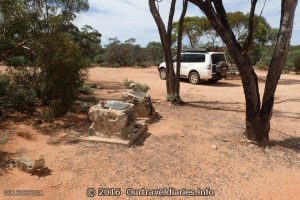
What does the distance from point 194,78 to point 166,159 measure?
1327 cm

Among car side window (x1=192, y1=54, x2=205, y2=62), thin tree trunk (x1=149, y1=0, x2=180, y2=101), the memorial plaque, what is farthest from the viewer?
car side window (x1=192, y1=54, x2=205, y2=62)

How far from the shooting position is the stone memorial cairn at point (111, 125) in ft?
24.2

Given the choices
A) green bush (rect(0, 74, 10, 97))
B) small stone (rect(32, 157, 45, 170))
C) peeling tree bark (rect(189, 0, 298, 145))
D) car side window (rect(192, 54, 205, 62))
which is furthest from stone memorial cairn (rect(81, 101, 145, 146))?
car side window (rect(192, 54, 205, 62))

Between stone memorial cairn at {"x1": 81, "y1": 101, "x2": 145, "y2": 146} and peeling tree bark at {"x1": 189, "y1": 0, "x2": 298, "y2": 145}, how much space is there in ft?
8.43

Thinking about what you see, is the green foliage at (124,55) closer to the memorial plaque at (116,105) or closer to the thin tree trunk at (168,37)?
the thin tree trunk at (168,37)

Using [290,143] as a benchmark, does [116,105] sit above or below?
above

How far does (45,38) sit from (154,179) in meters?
4.78

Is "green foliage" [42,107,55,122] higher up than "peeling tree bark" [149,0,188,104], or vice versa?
"peeling tree bark" [149,0,188,104]

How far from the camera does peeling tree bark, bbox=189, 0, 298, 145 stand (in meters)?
7.15

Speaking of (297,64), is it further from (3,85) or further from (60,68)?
(3,85)

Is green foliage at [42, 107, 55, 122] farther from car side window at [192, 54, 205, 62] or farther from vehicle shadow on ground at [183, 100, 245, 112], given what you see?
car side window at [192, 54, 205, 62]

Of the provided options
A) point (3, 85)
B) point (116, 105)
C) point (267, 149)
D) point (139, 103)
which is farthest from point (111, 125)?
point (3, 85)

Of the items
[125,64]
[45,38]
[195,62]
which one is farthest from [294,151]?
[125,64]

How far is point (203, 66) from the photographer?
62.8ft
